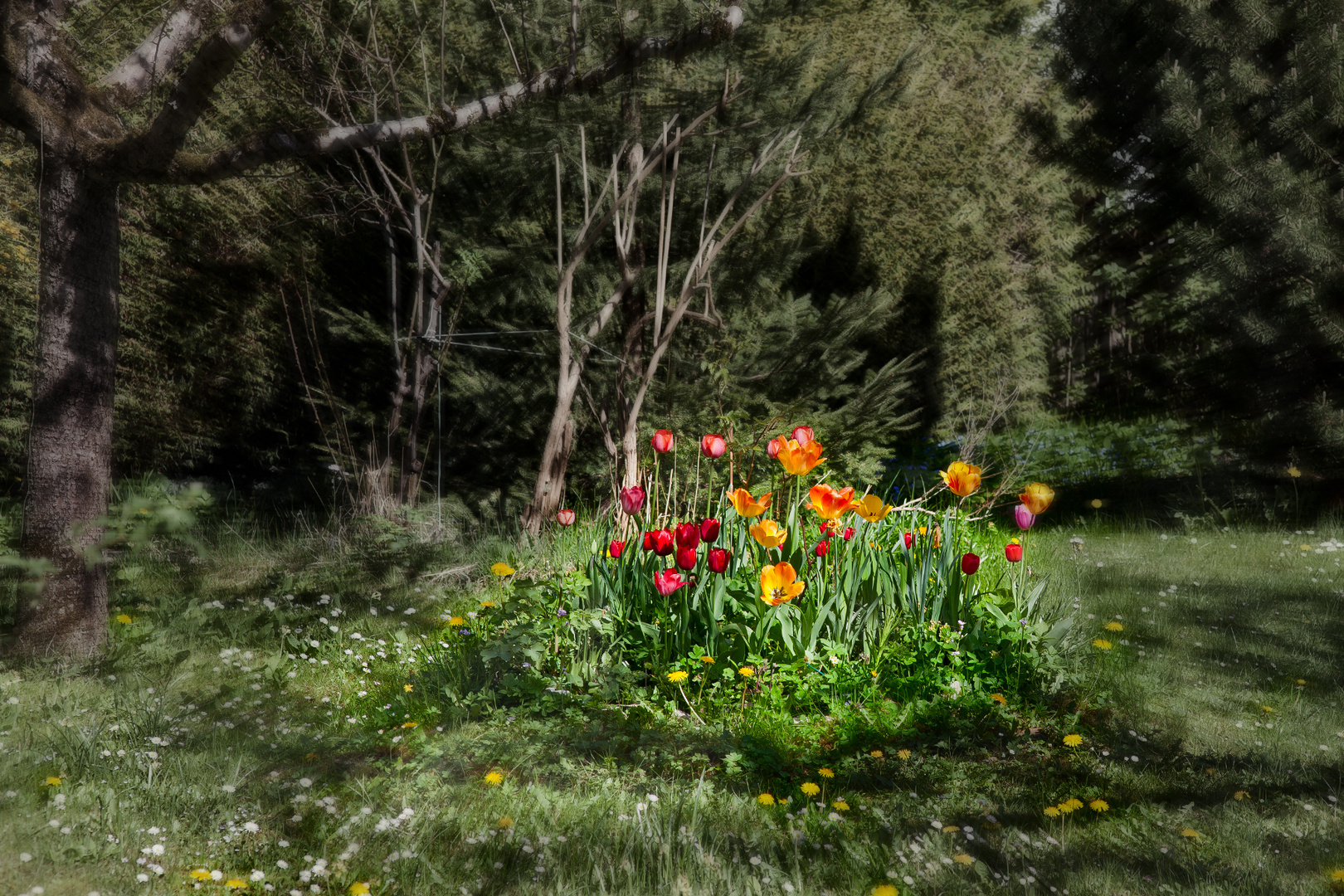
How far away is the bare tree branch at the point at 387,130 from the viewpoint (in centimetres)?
328

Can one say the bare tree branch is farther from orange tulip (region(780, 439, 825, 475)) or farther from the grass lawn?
orange tulip (region(780, 439, 825, 475))

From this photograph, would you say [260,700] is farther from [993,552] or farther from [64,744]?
[993,552]

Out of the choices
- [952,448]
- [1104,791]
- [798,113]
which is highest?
[798,113]

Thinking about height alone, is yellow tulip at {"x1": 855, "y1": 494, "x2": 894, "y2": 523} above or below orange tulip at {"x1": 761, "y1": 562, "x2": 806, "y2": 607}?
above

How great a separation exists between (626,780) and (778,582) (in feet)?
2.49

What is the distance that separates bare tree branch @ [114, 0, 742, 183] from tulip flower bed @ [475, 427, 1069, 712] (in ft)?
5.28

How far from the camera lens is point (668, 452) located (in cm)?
533

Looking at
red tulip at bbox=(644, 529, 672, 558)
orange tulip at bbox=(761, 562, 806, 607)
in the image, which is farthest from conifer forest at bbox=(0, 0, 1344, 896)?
red tulip at bbox=(644, 529, 672, 558)

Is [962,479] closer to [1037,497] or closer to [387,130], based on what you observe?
[1037,497]

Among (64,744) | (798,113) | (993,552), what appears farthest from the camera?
(798,113)

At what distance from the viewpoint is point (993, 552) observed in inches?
170

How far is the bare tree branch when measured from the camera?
10.8 feet

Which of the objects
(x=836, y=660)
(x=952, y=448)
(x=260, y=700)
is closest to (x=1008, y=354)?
(x=952, y=448)

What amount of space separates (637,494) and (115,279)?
7.03ft
